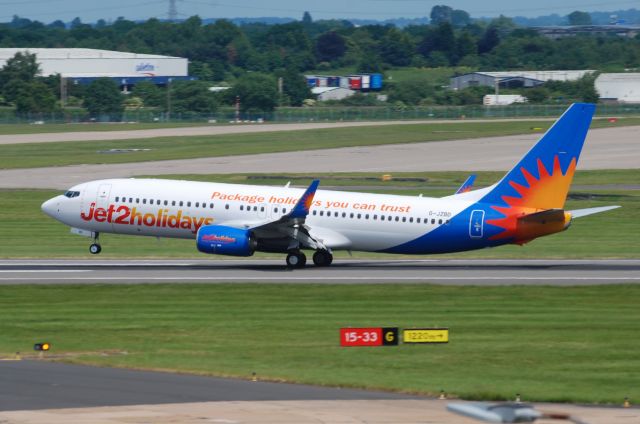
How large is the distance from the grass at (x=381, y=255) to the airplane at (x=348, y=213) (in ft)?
14.9

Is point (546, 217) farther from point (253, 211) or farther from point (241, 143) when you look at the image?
point (241, 143)

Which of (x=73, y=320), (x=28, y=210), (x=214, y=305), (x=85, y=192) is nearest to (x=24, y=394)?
(x=73, y=320)

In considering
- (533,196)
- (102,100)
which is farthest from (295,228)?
(102,100)

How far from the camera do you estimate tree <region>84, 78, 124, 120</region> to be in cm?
18175

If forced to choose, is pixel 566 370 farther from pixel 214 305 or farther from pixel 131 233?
pixel 131 233

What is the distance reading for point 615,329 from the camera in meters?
37.9

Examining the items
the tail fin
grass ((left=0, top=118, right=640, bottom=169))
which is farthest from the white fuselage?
grass ((left=0, top=118, right=640, bottom=169))

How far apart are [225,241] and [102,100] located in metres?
136

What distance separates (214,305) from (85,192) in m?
15.8

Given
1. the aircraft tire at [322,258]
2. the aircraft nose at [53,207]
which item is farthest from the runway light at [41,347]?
the aircraft nose at [53,207]

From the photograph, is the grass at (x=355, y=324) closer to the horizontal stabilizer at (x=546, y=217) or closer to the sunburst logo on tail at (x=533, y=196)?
the horizontal stabilizer at (x=546, y=217)

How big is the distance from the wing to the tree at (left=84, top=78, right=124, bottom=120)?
131 metres

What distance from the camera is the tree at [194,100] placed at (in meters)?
186

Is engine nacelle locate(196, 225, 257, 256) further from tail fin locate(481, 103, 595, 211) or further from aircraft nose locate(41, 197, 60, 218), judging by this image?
tail fin locate(481, 103, 595, 211)
